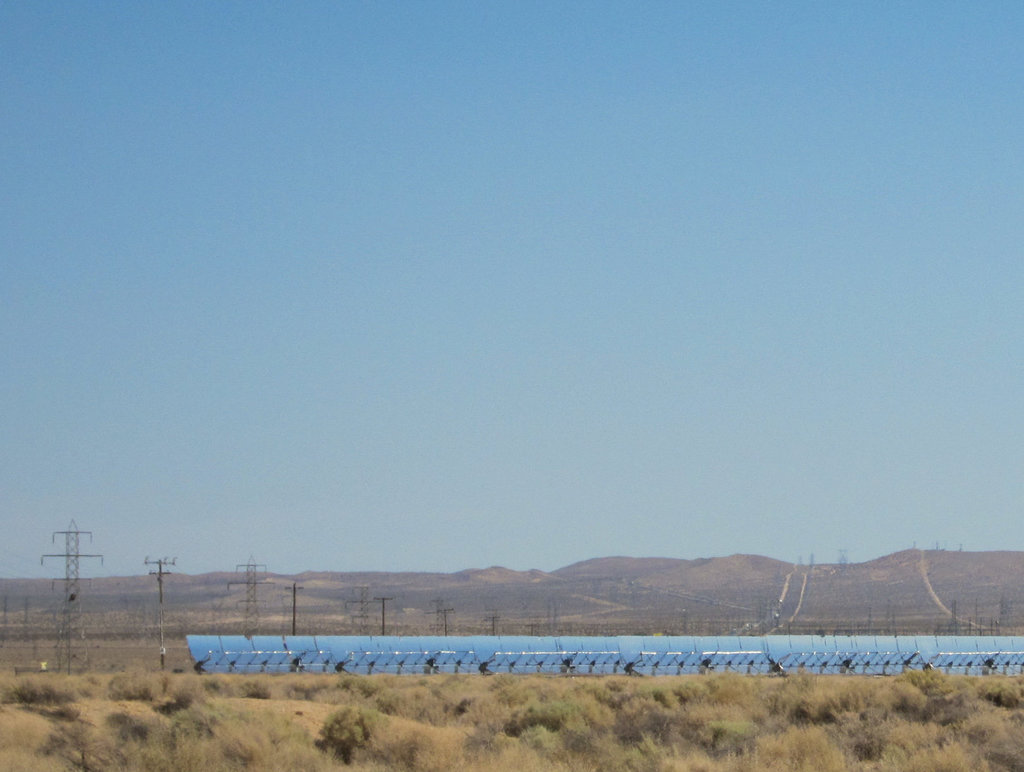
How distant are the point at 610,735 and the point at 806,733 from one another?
4.16 metres

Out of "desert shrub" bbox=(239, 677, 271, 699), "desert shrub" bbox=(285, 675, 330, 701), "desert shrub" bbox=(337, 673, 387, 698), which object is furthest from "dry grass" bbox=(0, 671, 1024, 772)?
"desert shrub" bbox=(337, 673, 387, 698)

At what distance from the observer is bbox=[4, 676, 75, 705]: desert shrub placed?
108 ft

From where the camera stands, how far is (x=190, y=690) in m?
35.6

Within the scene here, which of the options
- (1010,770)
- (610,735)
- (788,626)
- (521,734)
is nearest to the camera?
Result: (1010,770)

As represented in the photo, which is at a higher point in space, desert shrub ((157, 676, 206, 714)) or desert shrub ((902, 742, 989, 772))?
desert shrub ((157, 676, 206, 714))

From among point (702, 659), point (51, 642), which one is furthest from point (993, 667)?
point (51, 642)

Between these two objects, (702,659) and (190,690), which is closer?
A: (190,690)

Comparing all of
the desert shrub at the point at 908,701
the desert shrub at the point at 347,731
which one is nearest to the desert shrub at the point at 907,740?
the desert shrub at the point at 908,701

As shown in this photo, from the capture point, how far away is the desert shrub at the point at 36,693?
32844 millimetres

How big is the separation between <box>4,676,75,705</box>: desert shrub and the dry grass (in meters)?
0.05

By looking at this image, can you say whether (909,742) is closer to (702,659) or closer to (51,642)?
(702,659)

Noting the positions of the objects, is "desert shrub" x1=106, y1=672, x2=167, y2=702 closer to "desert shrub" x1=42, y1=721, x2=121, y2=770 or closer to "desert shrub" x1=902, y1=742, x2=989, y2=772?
"desert shrub" x1=42, y1=721, x2=121, y2=770

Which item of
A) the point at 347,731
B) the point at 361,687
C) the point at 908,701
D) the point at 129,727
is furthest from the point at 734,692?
the point at 129,727

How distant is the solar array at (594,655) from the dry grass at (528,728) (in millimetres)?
27420
